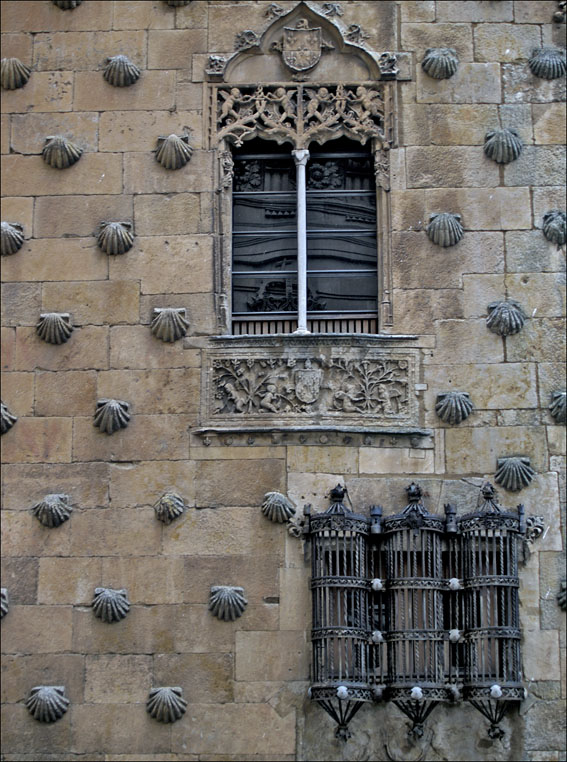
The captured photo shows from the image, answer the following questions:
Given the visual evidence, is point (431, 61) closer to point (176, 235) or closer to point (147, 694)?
point (176, 235)

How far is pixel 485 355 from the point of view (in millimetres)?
13922

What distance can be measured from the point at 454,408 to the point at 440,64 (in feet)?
9.99

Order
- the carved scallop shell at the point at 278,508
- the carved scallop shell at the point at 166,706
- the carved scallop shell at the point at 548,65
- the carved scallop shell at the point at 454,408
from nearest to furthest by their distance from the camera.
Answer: the carved scallop shell at the point at 166,706
the carved scallop shell at the point at 278,508
the carved scallop shell at the point at 454,408
the carved scallop shell at the point at 548,65

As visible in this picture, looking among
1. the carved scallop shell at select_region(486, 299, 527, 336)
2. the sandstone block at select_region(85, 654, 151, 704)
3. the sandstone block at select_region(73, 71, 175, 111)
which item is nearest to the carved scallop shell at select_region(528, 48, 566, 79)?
the carved scallop shell at select_region(486, 299, 527, 336)

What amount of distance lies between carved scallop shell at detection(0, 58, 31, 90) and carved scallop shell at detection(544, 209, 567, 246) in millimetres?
4592

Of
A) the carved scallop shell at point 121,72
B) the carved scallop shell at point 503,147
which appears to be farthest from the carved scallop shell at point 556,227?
the carved scallop shell at point 121,72

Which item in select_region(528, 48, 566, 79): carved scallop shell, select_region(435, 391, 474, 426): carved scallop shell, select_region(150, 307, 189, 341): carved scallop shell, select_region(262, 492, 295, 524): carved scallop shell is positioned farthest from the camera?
select_region(528, 48, 566, 79): carved scallop shell

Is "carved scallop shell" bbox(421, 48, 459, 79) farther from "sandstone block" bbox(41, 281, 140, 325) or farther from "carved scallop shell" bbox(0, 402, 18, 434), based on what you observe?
"carved scallop shell" bbox(0, 402, 18, 434)

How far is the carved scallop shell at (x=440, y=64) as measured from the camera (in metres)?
14.6

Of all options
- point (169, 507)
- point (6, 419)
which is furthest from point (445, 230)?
point (6, 419)

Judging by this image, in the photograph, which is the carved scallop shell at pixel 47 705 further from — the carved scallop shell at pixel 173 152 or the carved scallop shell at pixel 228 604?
the carved scallop shell at pixel 173 152

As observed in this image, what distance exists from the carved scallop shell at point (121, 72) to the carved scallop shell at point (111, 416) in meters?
2.85

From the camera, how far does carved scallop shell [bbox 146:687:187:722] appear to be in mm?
13016

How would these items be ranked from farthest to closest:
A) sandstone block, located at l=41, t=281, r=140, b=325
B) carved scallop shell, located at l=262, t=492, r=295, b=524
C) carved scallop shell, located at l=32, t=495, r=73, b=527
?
1. sandstone block, located at l=41, t=281, r=140, b=325
2. carved scallop shell, located at l=32, t=495, r=73, b=527
3. carved scallop shell, located at l=262, t=492, r=295, b=524
